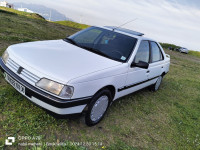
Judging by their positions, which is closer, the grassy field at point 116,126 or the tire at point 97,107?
the grassy field at point 116,126

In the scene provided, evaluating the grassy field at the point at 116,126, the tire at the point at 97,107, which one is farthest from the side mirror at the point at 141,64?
the grassy field at the point at 116,126

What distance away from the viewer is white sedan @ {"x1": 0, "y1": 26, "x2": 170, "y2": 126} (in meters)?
2.35

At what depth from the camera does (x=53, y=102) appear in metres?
2.30

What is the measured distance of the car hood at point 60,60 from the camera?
94.4 inches

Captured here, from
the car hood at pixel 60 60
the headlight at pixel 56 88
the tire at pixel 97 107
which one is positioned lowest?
the tire at pixel 97 107

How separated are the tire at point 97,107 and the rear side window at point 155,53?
2.03 m

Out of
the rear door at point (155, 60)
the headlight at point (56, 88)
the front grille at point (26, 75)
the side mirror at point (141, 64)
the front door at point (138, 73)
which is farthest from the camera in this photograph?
the rear door at point (155, 60)

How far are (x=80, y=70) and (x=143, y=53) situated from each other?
1944 millimetres

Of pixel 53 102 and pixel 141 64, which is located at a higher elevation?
pixel 141 64

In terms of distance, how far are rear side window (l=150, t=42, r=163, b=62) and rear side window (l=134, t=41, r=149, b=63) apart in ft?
1.24

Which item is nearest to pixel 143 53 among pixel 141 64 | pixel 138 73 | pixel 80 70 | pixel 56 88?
pixel 138 73

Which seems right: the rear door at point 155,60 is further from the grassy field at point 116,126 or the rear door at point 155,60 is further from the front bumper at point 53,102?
the front bumper at point 53,102

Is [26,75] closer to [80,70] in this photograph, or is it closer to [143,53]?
[80,70]

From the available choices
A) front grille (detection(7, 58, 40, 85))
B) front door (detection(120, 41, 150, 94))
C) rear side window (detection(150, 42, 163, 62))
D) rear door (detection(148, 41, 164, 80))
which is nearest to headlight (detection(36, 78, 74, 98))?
front grille (detection(7, 58, 40, 85))
